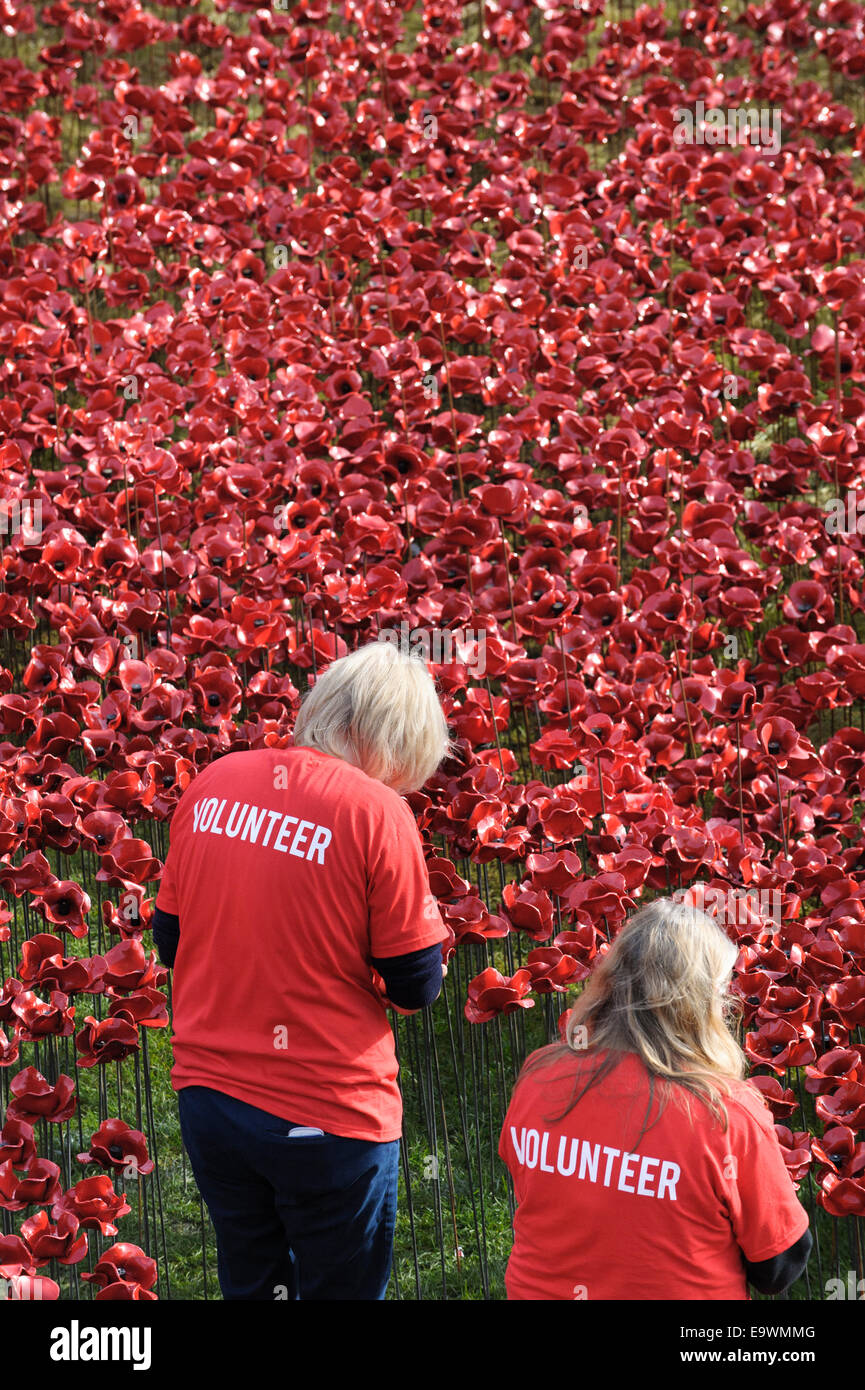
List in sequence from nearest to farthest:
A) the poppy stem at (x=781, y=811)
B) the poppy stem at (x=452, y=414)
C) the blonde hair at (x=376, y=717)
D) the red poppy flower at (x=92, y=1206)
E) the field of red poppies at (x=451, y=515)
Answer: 1. the blonde hair at (x=376, y=717)
2. the red poppy flower at (x=92, y=1206)
3. the field of red poppies at (x=451, y=515)
4. the poppy stem at (x=781, y=811)
5. the poppy stem at (x=452, y=414)

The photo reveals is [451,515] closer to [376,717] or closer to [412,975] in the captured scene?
[376,717]

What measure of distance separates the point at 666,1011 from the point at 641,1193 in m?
0.29

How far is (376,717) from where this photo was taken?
3.13 meters

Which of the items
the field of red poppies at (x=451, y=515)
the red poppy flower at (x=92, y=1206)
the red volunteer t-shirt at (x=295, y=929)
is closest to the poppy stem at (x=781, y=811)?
the field of red poppies at (x=451, y=515)

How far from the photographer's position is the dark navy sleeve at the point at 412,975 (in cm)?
306

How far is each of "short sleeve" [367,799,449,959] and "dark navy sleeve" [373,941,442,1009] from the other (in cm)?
2

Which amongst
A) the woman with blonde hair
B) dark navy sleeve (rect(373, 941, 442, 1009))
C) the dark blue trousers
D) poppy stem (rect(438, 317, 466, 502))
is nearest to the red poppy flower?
the dark blue trousers

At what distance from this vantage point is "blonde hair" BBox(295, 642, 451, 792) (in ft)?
10.3

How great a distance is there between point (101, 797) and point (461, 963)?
116 cm

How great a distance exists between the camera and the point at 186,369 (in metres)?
6.18

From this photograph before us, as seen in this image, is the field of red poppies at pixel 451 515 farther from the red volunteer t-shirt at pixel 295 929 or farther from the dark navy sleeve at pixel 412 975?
the dark navy sleeve at pixel 412 975

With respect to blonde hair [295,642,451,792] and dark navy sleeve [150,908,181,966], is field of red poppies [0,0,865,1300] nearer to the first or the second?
dark navy sleeve [150,908,181,966]

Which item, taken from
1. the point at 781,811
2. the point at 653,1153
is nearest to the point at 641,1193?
the point at 653,1153
